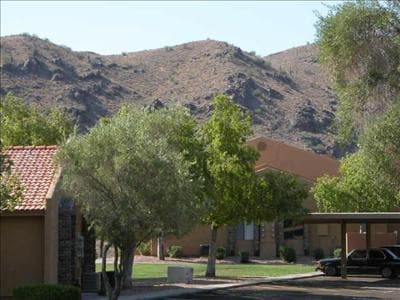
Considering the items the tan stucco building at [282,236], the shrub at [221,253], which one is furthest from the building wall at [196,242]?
the shrub at [221,253]

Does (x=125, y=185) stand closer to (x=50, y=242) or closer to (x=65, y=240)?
(x=50, y=242)

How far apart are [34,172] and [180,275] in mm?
10278

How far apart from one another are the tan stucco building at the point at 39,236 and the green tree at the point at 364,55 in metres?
8.96

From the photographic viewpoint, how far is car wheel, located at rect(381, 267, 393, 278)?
147 feet

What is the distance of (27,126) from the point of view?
4203cm

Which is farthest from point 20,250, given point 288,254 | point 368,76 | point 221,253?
point 288,254

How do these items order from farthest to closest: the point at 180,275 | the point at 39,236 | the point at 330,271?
1. the point at 330,271
2. the point at 180,275
3. the point at 39,236

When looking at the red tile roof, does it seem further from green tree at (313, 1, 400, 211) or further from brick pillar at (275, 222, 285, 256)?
brick pillar at (275, 222, 285, 256)

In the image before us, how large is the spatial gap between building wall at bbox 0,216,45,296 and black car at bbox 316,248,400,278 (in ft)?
70.3

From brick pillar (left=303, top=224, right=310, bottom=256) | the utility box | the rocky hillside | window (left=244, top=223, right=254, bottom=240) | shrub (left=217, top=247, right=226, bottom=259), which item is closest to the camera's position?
the utility box

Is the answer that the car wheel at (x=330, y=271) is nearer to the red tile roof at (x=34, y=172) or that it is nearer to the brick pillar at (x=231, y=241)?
the brick pillar at (x=231, y=241)

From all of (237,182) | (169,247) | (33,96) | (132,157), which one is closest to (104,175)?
(132,157)

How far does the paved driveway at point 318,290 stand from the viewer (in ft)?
104

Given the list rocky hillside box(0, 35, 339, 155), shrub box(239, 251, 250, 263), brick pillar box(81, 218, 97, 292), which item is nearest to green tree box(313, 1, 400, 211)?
brick pillar box(81, 218, 97, 292)
